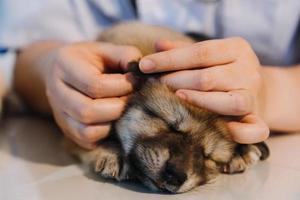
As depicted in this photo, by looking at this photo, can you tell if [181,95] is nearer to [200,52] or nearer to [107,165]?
[200,52]

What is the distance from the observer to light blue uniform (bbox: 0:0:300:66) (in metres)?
1.39

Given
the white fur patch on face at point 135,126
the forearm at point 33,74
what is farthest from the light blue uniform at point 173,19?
the white fur patch on face at point 135,126

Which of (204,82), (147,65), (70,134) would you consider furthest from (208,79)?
(70,134)

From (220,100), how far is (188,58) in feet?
0.33

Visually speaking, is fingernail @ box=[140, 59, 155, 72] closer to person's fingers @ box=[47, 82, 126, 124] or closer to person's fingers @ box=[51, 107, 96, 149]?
person's fingers @ box=[47, 82, 126, 124]

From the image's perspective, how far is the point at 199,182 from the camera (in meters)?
1.00

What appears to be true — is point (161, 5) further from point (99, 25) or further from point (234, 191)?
point (234, 191)

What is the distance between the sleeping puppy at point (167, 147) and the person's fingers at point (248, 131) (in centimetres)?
2

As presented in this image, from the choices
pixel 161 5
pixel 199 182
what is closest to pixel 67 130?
pixel 199 182

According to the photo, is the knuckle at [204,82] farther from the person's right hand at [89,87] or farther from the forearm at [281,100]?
the forearm at [281,100]

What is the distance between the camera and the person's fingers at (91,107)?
1038 millimetres

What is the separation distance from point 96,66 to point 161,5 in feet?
1.43

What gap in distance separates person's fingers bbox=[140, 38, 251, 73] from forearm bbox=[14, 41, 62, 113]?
494 mm

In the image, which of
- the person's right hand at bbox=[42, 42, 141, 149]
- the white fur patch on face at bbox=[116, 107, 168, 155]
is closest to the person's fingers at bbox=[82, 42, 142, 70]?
the person's right hand at bbox=[42, 42, 141, 149]
